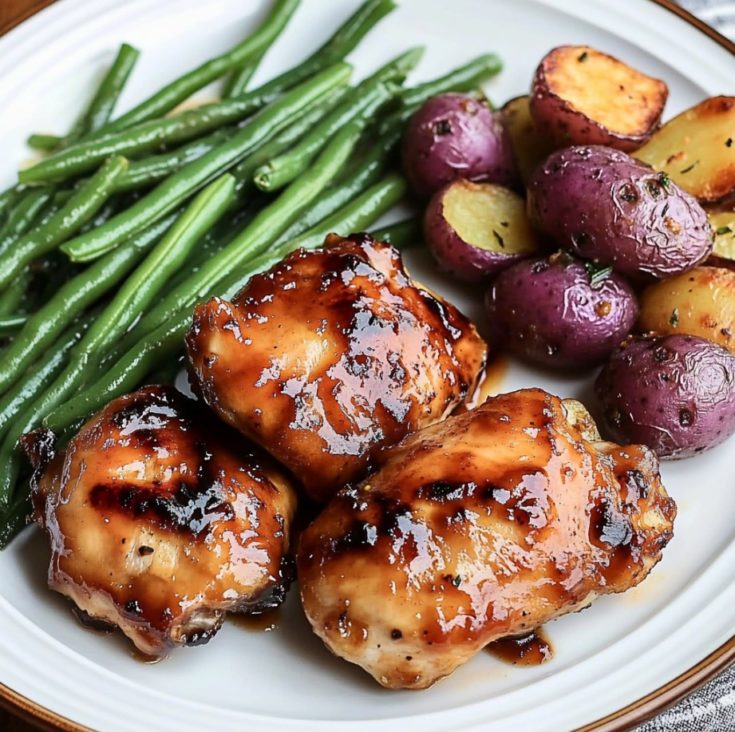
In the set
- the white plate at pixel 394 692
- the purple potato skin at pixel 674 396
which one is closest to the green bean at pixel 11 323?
the white plate at pixel 394 692

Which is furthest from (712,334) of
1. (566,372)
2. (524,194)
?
(524,194)

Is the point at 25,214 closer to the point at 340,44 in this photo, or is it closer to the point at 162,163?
the point at 162,163

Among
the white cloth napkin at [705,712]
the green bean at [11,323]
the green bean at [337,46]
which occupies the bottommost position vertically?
the white cloth napkin at [705,712]

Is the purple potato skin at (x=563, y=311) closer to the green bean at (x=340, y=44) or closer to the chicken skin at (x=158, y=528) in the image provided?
the chicken skin at (x=158, y=528)

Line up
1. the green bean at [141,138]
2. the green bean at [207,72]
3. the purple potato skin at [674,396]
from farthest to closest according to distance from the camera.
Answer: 1. the green bean at [207,72]
2. the green bean at [141,138]
3. the purple potato skin at [674,396]

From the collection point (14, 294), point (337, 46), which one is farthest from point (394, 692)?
point (337, 46)

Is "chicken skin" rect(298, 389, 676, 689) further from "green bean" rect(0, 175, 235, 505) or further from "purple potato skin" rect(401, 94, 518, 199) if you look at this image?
"purple potato skin" rect(401, 94, 518, 199)

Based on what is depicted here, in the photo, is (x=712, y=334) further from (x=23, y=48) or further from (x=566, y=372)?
(x=23, y=48)
